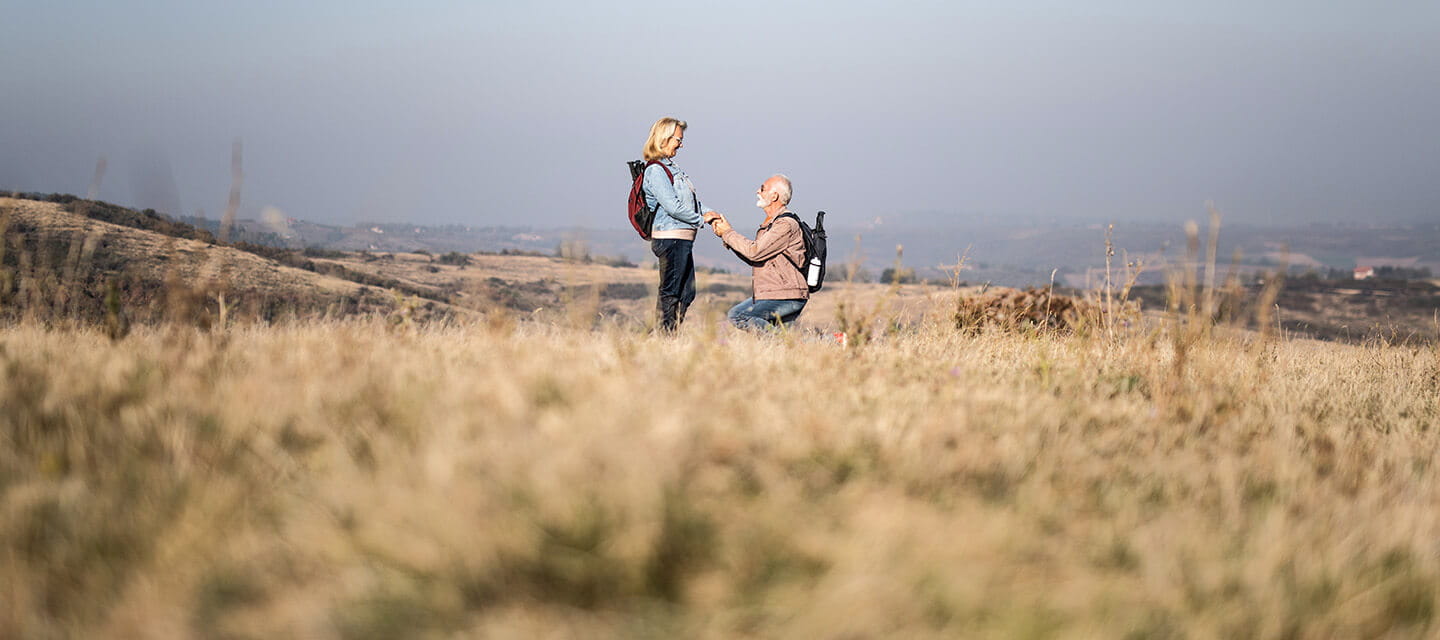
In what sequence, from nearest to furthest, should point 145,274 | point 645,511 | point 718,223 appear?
point 645,511 < point 718,223 < point 145,274

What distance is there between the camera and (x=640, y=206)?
23.1 feet

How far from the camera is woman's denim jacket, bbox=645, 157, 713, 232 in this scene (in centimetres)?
683

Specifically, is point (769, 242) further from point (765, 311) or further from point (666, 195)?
point (666, 195)

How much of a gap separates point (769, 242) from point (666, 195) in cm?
97

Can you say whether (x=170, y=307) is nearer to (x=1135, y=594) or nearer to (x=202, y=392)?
(x=202, y=392)

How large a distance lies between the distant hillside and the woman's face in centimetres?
241

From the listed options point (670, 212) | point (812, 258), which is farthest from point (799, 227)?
point (670, 212)

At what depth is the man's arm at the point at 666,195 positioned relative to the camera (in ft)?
22.4

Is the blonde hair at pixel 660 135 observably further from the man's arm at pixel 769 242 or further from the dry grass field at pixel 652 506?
the dry grass field at pixel 652 506

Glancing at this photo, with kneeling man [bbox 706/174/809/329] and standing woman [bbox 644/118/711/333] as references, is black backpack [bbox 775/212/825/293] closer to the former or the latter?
kneeling man [bbox 706/174/809/329]

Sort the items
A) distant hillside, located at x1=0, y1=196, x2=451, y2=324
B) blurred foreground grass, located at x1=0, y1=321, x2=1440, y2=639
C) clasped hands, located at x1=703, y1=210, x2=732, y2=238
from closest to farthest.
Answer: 1. blurred foreground grass, located at x1=0, y1=321, x2=1440, y2=639
2. distant hillside, located at x1=0, y1=196, x2=451, y2=324
3. clasped hands, located at x1=703, y1=210, x2=732, y2=238

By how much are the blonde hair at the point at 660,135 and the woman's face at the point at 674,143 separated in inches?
0.5

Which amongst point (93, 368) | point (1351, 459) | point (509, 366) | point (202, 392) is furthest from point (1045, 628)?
point (93, 368)

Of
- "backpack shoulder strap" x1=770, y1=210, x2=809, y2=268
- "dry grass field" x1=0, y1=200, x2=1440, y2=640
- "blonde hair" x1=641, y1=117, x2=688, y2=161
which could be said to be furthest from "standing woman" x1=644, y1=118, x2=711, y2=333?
"dry grass field" x1=0, y1=200, x2=1440, y2=640
